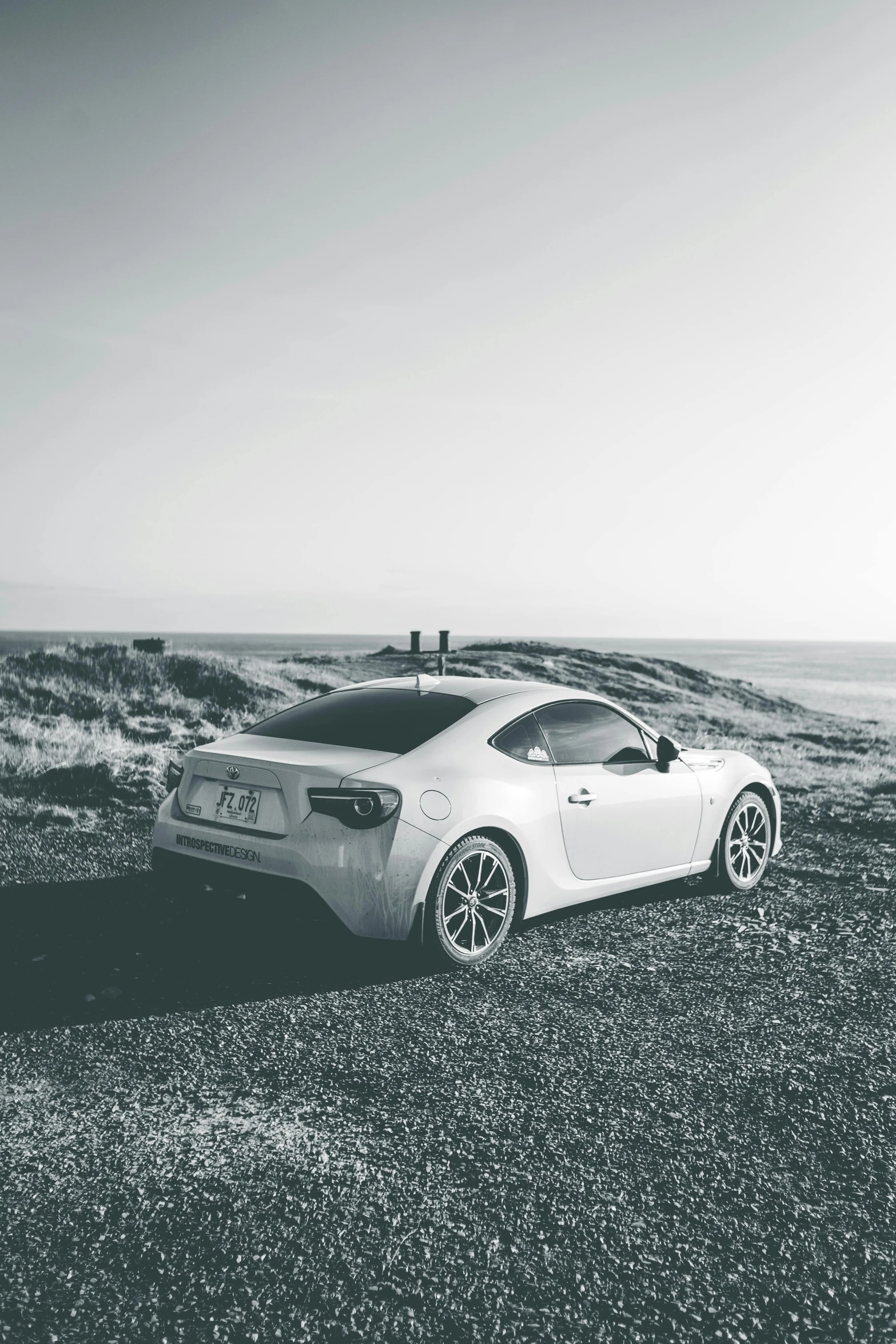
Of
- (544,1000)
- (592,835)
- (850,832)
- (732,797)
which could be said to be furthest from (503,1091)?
(850,832)

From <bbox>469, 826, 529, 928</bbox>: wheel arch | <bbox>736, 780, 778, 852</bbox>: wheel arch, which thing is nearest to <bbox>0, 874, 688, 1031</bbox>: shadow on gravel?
<bbox>469, 826, 529, 928</bbox>: wheel arch

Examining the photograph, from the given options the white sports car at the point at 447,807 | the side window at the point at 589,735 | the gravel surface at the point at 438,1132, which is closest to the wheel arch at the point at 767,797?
the white sports car at the point at 447,807

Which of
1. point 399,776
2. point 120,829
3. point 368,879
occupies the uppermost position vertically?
point 399,776

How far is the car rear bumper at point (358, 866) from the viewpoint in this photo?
14.8ft

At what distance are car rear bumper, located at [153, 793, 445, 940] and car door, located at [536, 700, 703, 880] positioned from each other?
3.71 ft

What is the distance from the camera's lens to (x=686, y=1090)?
3.59 metres

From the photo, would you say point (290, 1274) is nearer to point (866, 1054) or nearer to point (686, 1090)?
point (686, 1090)

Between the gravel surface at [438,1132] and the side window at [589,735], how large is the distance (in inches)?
41.1

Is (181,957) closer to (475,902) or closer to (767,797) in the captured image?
(475,902)

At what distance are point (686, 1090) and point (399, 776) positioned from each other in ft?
6.30

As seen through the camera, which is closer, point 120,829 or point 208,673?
point 120,829

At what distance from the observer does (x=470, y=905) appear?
16.1ft

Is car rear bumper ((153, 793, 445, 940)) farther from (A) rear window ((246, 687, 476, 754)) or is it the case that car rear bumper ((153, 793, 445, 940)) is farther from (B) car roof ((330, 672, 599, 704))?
(B) car roof ((330, 672, 599, 704))

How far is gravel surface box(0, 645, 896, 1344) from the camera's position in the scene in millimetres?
2396
